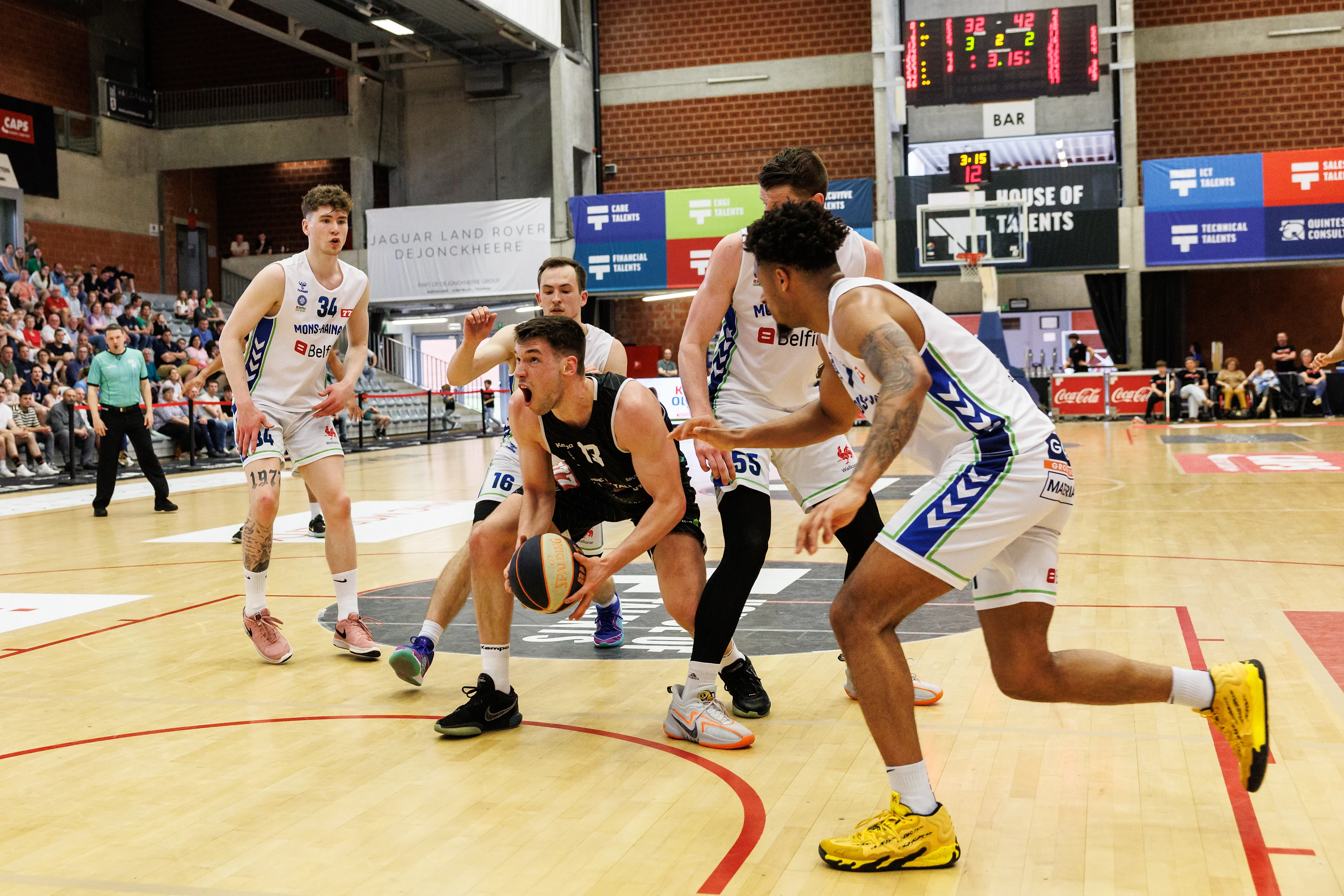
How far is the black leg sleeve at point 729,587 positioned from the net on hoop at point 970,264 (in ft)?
64.1

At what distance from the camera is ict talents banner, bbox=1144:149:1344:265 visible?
22172 millimetres

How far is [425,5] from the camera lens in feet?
77.0

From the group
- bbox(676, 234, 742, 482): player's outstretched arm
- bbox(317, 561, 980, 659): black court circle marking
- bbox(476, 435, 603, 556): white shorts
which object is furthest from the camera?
bbox(317, 561, 980, 659): black court circle marking

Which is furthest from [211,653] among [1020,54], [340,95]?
[340,95]

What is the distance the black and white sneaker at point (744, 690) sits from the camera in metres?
4.15

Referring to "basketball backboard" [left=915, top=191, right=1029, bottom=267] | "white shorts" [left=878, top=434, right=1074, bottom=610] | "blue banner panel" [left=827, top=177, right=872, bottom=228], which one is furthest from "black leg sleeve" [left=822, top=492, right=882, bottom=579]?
"blue banner panel" [left=827, top=177, right=872, bottom=228]

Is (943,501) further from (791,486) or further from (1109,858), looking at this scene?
(791,486)

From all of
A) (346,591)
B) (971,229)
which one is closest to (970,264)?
(971,229)

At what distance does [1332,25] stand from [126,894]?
28.3 metres

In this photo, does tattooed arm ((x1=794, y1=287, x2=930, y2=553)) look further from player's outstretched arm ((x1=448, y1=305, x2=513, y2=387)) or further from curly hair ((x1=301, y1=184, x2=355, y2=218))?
curly hair ((x1=301, y1=184, x2=355, y2=218))

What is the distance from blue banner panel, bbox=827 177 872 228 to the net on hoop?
81.2 inches

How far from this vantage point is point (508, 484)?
4.75m

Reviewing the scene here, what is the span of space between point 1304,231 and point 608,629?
838 inches

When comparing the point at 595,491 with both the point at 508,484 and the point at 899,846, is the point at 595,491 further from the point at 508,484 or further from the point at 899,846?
the point at 899,846
